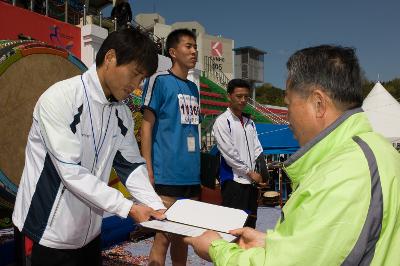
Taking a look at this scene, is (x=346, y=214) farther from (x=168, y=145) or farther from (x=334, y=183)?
(x=168, y=145)

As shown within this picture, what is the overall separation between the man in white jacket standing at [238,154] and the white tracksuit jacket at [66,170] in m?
2.33

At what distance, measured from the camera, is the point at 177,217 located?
6.43 ft

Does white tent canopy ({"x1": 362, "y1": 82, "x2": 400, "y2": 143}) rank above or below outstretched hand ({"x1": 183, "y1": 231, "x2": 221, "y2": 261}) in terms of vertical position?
above

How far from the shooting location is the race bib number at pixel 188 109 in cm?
320

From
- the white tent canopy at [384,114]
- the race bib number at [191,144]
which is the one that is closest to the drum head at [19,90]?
the race bib number at [191,144]

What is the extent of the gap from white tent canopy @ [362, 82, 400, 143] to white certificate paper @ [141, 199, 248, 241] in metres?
11.5

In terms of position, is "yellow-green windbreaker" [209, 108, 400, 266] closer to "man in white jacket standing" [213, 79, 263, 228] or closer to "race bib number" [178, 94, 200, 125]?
"race bib number" [178, 94, 200, 125]

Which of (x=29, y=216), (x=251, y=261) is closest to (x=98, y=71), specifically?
(x=29, y=216)

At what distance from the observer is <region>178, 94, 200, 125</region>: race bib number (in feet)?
10.5

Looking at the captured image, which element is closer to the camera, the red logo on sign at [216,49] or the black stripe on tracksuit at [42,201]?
the black stripe on tracksuit at [42,201]

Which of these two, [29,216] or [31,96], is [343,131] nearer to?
[29,216]

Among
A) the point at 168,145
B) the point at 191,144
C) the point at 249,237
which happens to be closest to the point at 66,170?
the point at 249,237

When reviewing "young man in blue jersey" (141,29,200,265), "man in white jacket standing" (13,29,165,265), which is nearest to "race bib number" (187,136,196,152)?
"young man in blue jersey" (141,29,200,265)

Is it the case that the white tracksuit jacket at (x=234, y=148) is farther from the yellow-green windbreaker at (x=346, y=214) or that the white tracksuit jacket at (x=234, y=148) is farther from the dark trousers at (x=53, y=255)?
the yellow-green windbreaker at (x=346, y=214)
